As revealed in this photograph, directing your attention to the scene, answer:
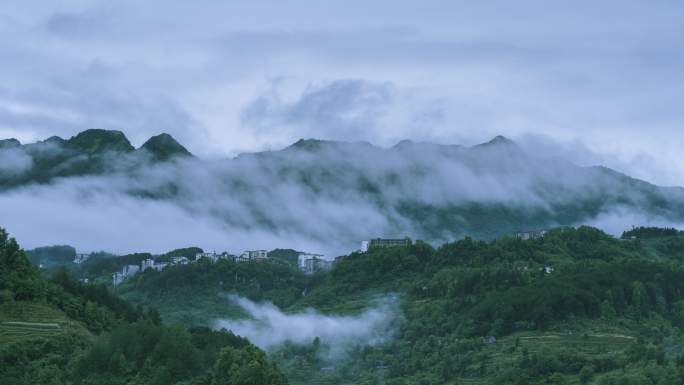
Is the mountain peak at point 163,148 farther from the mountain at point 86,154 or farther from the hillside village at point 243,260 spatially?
the hillside village at point 243,260

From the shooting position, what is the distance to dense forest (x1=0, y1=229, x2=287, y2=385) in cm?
5341

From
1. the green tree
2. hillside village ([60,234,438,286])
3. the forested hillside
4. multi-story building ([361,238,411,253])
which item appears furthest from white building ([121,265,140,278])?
the green tree

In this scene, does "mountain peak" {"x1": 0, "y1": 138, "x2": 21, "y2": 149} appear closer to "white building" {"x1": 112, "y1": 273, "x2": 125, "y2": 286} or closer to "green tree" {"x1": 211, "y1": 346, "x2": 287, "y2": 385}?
"white building" {"x1": 112, "y1": 273, "x2": 125, "y2": 286}

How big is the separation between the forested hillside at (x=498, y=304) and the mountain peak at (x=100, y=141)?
6158 cm

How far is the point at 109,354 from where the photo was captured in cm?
5450

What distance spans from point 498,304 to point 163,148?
100256mm

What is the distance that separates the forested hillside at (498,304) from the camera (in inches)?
2997

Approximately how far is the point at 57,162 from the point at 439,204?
194ft

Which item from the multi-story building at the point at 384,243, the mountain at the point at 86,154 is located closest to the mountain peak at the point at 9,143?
the mountain at the point at 86,154

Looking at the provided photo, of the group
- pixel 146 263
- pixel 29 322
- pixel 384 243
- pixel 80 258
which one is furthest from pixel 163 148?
pixel 29 322

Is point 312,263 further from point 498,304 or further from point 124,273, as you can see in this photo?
point 498,304

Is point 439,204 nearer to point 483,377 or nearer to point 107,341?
point 483,377

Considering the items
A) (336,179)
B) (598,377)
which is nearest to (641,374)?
(598,377)

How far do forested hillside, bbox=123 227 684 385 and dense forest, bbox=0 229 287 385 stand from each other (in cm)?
2377
